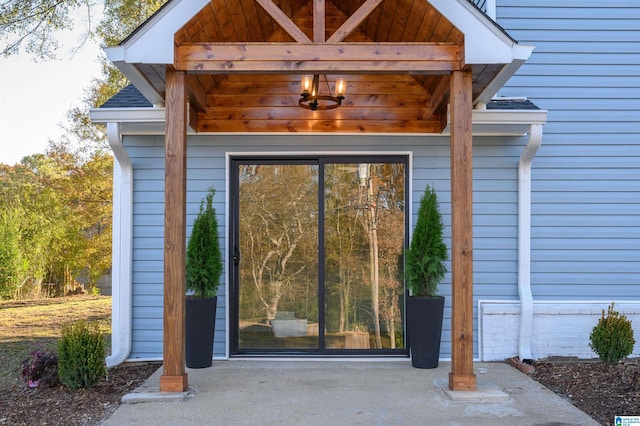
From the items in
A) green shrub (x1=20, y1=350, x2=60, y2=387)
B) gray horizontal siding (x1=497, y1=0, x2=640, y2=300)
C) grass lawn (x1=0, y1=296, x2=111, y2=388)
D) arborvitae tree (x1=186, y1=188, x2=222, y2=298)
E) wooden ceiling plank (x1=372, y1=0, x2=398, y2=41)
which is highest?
wooden ceiling plank (x1=372, y1=0, x2=398, y2=41)

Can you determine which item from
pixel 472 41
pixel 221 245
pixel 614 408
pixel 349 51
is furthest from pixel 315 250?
pixel 614 408

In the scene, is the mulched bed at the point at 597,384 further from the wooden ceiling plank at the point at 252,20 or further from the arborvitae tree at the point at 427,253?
the wooden ceiling plank at the point at 252,20

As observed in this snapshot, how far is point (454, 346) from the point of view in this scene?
4.12m

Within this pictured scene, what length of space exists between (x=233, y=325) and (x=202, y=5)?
3.05m

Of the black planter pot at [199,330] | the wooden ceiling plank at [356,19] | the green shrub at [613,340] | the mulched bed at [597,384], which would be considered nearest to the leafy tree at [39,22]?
the black planter pot at [199,330]

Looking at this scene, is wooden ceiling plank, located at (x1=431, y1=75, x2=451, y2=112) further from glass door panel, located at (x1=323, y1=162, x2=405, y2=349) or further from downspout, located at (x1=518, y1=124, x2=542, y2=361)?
downspout, located at (x1=518, y1=124, x2=542, y2=361)

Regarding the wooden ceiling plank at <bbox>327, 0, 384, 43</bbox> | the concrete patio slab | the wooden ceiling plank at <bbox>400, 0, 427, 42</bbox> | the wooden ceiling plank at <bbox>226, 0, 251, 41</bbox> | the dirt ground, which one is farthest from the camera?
the wooden ceiling plank at <bbox>226, 0, 251, 41</bbox>

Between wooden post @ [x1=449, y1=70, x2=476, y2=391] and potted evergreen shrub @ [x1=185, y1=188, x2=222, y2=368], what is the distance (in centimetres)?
218

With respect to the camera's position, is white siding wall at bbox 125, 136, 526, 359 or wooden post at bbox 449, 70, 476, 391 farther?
white siding wall at bbox 125, 136, 526, 359

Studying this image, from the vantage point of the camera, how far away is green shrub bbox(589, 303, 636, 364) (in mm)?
4777

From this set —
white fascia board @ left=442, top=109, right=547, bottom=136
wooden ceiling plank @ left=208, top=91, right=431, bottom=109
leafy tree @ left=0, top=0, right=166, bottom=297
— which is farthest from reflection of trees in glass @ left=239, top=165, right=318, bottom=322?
leafy tree @ left=0, top=0, right=166, bottom=297

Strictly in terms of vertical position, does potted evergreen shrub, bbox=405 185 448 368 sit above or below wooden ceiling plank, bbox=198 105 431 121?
below

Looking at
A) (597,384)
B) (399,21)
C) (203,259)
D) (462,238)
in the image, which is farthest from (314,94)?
(597,384)

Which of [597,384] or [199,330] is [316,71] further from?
[597,384]
